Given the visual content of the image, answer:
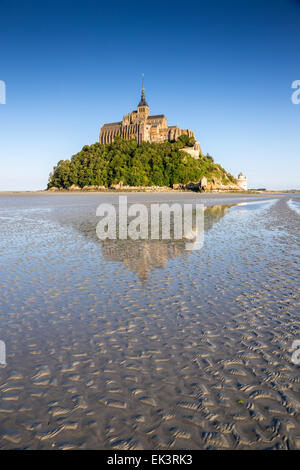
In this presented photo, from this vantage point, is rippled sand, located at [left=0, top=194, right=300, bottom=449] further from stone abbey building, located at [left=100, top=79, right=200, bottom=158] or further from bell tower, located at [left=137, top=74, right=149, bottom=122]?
bell tower, located at [left=137, top=74, right=149, bottom=122]

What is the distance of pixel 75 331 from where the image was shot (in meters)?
5.82

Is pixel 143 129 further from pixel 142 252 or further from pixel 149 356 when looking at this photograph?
pixel 149 356

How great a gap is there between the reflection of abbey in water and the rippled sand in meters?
0.21

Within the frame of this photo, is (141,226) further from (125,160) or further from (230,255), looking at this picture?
(125,160)

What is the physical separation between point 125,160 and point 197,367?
127454 mm

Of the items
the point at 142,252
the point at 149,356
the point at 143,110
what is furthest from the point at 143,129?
the point at 149,356

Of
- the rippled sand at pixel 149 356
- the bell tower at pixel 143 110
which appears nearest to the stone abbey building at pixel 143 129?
the bell tower at pixel 143 110

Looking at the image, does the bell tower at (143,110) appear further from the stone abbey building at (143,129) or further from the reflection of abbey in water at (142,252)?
the reflection of abbey in water at (142,252)

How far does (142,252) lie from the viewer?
1248 cm

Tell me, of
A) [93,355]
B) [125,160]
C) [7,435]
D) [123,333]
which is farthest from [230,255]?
[125,160]

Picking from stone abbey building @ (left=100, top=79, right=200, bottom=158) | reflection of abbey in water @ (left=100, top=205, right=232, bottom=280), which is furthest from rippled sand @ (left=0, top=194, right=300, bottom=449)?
stone abbey building @ (left=100, top=79, right=200, bottom=158)

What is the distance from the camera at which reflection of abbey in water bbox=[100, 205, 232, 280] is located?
10.5 meters

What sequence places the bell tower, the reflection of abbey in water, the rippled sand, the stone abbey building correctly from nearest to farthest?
the rippled sand, the reflection of abbey in water, the stone abbey building, the bell tower

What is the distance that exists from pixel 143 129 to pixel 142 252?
480ft
